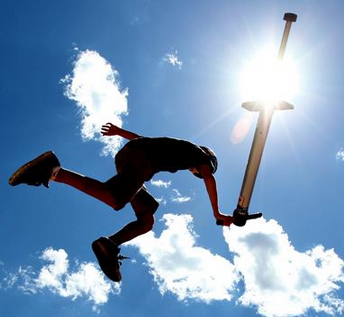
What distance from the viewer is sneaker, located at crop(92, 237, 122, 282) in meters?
6.47

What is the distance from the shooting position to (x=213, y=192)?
700cm

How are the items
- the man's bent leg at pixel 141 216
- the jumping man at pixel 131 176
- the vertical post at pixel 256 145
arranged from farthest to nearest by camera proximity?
the man's bent leg at pixel 141 216 → the vertical post at pixel 256 145 → the jumping man at pixel 131 176

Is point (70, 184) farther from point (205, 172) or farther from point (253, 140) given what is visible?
point (253, 140)

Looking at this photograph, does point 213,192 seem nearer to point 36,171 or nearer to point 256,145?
point 256,145

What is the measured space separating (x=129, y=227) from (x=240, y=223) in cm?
176

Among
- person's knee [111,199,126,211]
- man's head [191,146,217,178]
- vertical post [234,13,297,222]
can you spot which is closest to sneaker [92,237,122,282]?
person's knee [111,199,126,211]

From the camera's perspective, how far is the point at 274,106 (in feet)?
22.2

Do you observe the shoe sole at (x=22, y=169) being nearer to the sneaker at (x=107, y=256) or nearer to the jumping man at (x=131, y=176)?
the jumping man at (x=131, y=176)

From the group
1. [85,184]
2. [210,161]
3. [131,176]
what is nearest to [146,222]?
[131,176]

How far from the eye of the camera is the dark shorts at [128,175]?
21.1ft

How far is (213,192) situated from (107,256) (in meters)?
1.86

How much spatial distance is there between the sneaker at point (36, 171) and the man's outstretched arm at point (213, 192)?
2.27 m

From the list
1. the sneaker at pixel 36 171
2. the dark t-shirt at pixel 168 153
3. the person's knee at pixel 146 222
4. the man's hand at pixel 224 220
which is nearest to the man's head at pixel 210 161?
the dark t-shirt at pixel 168 153

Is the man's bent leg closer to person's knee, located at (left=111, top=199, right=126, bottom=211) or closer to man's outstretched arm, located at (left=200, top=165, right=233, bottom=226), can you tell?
person's knee, located at (left=111, top=199, right=126, bottom=211)
